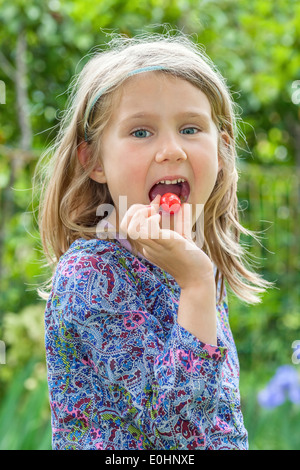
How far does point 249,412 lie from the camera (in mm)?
2674

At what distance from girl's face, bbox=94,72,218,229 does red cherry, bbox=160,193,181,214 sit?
0.05 m

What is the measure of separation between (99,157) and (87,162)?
6 centimetres

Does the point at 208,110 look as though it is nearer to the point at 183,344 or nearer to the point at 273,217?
the point at 183,344

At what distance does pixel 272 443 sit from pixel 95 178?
1.58 metres

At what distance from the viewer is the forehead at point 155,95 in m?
1.38

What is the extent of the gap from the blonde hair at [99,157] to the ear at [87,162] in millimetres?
10

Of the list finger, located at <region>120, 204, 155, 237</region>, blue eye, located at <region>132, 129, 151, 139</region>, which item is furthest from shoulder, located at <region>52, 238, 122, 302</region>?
blue eye, located at <region>132, 129, 151, 139</region>

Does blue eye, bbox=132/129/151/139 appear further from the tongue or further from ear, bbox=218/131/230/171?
ear, bbox=218/131/230/171

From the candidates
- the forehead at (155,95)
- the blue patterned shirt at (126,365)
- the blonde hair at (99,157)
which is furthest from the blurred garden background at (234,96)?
the forehead at (155,95)

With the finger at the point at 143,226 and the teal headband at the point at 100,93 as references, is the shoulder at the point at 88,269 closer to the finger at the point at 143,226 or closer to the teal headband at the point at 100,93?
the finger at the point at 143,226

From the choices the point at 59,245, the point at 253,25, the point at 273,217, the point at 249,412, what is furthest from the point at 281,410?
the point at 253,25

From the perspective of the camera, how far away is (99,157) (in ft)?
5.05

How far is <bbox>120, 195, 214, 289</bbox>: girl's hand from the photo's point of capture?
4.16 ft

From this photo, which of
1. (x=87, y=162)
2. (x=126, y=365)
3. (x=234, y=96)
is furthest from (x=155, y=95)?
(x=234, y=96)
